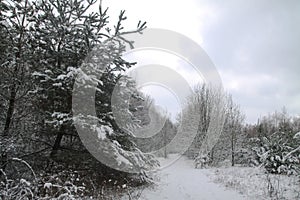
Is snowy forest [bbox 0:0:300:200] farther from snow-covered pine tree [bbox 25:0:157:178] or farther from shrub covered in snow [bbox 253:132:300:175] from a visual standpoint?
shrub covered in snow [bbox 253:132:300:175]

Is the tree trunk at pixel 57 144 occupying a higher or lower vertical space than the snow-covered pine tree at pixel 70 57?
lower

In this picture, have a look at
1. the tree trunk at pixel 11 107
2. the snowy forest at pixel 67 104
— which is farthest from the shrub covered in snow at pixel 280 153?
the tree trunk at pixel 11 107

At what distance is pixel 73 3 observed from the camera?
7551mm

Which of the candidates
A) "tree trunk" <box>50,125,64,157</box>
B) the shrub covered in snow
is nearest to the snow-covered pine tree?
"tree trunk" <box>50,125,64,157</box>

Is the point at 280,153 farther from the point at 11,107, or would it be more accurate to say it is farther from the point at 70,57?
the point at 11,107

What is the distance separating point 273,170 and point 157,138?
58.5 ft

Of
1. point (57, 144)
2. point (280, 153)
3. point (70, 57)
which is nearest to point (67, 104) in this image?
point (57, 144)

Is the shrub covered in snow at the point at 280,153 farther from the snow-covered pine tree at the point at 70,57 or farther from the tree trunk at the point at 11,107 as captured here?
the tree trunk at the point at 11,107

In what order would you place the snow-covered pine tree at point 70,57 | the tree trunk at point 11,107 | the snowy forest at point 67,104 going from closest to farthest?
the snowy forest at point 67,104
the tree trunk at point 11,107
the snow-covered pine tree at point 70,57

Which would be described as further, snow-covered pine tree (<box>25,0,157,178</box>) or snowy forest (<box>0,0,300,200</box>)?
snow-covered pine tree (<box>25,0,157,178</box>)

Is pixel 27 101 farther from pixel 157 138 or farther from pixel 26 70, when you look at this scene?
pixel 157 138

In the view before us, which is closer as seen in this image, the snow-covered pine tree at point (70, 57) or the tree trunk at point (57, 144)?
the snow-covered pine tree at point (70, 57)

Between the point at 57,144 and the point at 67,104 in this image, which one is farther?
the point at 57,144

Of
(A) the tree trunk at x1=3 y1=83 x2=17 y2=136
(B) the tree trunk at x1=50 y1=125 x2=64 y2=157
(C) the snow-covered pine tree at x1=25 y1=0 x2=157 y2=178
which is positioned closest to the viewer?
(A) the tree trunk at x1=3 y1=83 x2=17 y2=136
